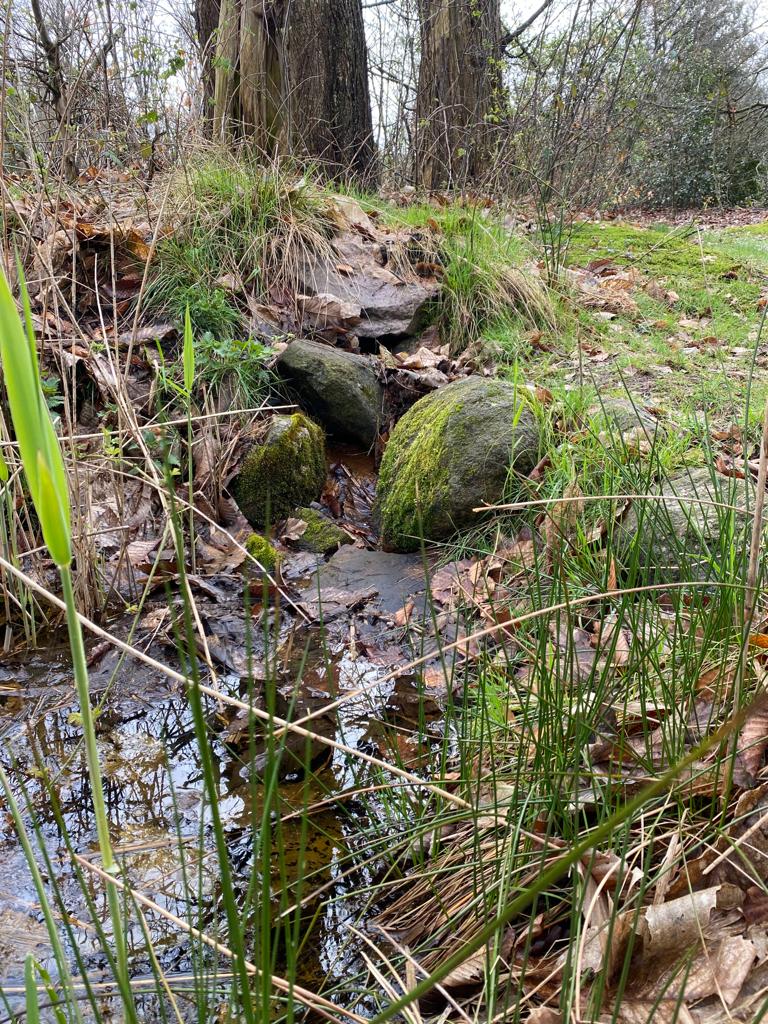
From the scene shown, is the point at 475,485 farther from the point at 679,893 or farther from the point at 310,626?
the point at 679,893

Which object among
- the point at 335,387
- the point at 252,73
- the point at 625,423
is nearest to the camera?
the point at 625,423

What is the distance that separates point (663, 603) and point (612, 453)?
2.29 ft

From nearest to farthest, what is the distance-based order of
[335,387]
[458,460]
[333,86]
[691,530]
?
[691,530] < [458,460] < [335,387] < [333,86]

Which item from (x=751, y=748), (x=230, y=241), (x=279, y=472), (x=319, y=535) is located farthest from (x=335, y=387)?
(x=751, y=748)

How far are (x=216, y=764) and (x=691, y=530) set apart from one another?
1.74 m

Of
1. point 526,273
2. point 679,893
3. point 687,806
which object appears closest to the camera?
point 679,893

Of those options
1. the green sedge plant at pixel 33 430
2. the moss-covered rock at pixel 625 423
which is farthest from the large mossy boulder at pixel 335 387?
the green sedge plant at pixel 33 430

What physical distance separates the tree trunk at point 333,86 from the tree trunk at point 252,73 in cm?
39

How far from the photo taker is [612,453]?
3.02 m

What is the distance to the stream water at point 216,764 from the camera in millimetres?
1705

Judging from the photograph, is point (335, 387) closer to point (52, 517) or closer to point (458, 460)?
point (458, 460)

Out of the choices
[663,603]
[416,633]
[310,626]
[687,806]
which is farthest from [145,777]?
[663,603]

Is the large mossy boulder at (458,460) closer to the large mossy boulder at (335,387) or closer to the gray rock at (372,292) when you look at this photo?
the large mossy boulder at (335,387)

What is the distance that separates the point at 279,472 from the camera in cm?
412
